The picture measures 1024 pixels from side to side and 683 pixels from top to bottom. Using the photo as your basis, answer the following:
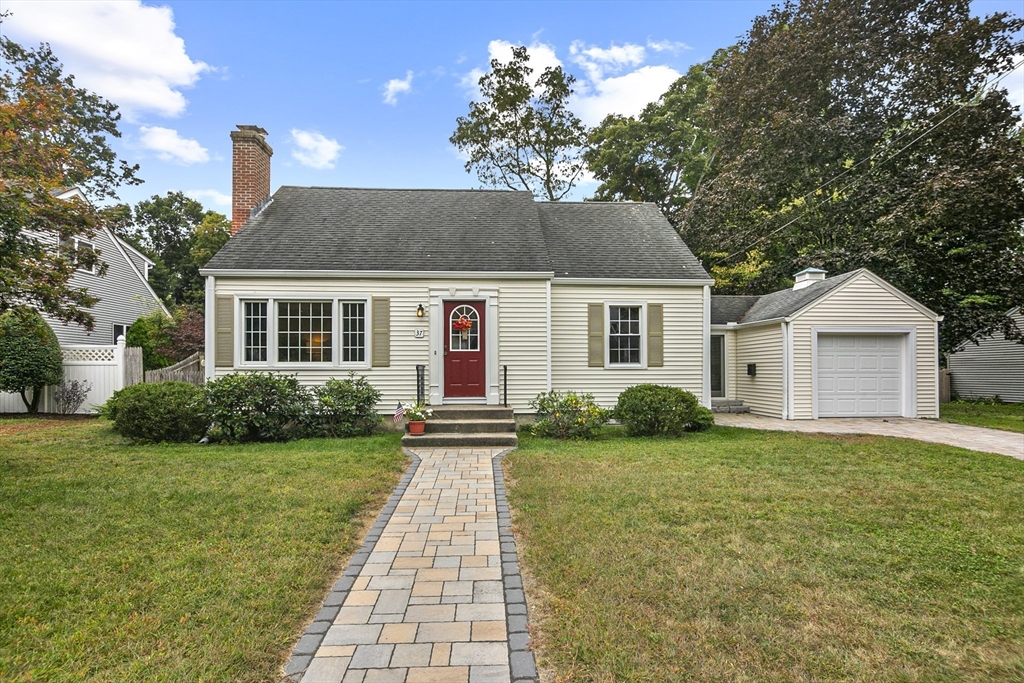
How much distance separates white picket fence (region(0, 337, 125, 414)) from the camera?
12.7 meters

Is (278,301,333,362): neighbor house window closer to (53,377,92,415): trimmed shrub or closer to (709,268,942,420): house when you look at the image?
(53,377,92,415): trimmed shrub

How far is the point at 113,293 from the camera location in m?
18.2

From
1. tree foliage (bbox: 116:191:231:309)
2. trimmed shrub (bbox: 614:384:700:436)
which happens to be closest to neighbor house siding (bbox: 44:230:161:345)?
tree foliage (bbox: 116:191:231:309)

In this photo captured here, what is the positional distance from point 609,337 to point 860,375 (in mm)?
6082

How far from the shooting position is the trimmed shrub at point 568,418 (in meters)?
9.26

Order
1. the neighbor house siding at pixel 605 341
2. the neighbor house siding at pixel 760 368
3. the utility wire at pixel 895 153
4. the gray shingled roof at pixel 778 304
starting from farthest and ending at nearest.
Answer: the utility wire at pixel 895 153 → the neighbor house siding at pixel 760 368 → the gray shingled roof at pixel 778 304 → the neighbor house siding at pixel 605 341

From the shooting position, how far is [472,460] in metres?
7.69

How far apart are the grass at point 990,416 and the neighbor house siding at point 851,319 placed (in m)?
1.76

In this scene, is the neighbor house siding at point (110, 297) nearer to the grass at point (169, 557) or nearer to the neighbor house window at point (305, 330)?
the neighbor house window at point (305, 330)

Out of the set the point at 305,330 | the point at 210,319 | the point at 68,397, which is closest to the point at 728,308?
the point at 305,330

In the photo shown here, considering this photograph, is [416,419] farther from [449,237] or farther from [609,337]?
[609,337]

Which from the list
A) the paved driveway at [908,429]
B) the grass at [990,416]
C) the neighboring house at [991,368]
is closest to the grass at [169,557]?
the paved driveway at [908,429]

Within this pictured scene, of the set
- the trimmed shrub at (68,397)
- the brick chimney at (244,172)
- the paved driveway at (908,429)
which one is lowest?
the paved driveway at (908,429)

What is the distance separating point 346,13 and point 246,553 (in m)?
13.1
